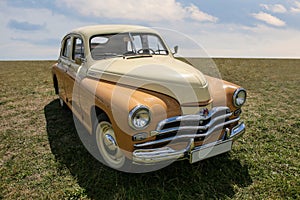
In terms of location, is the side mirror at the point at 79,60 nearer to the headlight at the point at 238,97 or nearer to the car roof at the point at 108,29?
the car roof at the point at 108,29

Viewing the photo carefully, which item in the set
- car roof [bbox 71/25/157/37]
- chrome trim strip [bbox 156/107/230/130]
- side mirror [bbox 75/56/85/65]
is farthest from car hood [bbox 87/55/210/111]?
car roof [bbox 71/25/157/37]

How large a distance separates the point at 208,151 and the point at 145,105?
0.92 meters

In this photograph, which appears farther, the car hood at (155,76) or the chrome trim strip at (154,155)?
the car hood at (155,76)

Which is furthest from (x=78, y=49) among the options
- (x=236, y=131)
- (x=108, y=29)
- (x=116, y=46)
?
(x=236, y=131)

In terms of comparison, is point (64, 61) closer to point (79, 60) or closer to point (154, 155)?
point (79, 60)

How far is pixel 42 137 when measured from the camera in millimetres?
4230

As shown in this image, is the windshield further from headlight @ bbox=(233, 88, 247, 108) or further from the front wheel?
headlight @ bbox=(233, 88, 247, 108)

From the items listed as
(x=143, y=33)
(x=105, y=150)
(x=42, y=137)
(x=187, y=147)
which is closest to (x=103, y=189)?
(x=105, y=150)

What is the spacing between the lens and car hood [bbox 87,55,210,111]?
280 centimetres

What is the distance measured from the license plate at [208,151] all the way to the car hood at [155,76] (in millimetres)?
551

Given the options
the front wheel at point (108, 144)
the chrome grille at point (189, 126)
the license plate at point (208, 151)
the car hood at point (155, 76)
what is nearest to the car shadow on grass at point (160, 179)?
the front wheel at point (108, 144)

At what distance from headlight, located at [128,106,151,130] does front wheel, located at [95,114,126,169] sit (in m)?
0.44

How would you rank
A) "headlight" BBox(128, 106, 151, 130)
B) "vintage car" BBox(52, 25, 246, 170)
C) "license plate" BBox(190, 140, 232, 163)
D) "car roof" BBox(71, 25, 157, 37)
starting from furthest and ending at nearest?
"car roof" BBox(71, 25, 157, 37) < "license plate" BBox(190, 140, 232, 163) < "vintage car" BBox(52, 25, 246, 170) < "headlight" BBox(128, 106, 151, 130)

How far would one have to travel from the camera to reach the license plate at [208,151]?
103 inches
